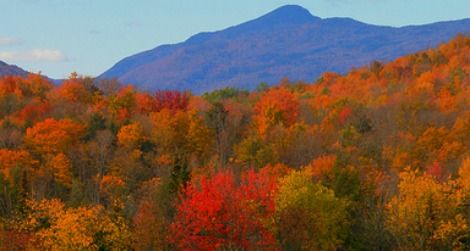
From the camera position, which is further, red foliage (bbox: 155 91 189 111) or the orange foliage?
red foliage (bbox: 155 91 189 111)

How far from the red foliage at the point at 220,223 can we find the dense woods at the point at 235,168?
12cm

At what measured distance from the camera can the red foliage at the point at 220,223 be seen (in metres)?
53.7

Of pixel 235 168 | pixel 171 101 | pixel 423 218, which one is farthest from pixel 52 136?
pixel 423 218

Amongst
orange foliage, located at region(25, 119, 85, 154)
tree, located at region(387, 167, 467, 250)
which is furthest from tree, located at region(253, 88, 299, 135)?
tree, located at region(387, 167, 467, 250)

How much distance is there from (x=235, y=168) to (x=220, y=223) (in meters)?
36.6

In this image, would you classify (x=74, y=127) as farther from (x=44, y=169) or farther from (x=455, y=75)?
(x=455, y=75)

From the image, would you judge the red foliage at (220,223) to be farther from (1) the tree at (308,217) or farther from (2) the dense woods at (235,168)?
(1) the tree at (308,217)

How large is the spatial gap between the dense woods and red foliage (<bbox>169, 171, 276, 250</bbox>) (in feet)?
0.40

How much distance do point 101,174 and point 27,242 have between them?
135ft

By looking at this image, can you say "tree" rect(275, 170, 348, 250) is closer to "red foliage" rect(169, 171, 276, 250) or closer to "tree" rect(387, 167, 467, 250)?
"red foliage" rect(169, 171, 276, 250)

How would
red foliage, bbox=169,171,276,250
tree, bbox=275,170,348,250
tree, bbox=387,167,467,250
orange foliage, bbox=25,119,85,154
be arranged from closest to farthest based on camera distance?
tree, bbox=387,167,467,250 → red foliage, bbox=169,171,276,250 → tree, bbox=275,170,348,250 → orange foliage, bbox=25,119,85,154

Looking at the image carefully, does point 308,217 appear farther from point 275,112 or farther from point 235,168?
point 275,112

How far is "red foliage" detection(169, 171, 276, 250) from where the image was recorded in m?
53.7

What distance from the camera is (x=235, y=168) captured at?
91438 mm
